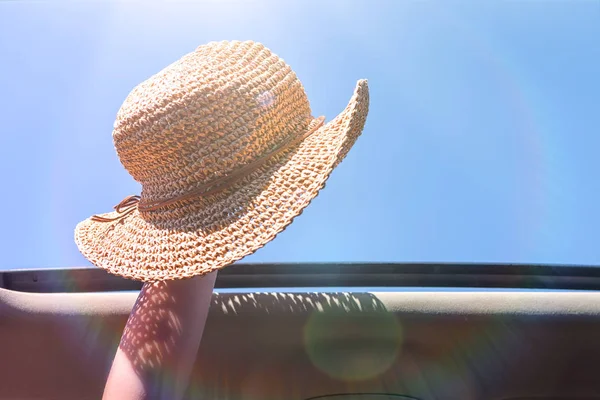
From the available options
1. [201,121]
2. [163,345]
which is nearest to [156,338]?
[163,345]

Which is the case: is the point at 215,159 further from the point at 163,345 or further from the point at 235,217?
the point at 163,345

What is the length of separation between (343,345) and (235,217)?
60cm

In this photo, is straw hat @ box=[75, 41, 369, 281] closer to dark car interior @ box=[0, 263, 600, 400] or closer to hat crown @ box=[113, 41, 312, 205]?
hat crown @ box=[113, 41, 312, 205]

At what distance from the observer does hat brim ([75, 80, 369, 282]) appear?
65 cm

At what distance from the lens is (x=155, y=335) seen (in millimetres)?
701

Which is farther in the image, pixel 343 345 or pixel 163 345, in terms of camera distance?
pixel 343 345

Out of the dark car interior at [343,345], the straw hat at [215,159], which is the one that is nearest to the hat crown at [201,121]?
the straw hat at [215,159]

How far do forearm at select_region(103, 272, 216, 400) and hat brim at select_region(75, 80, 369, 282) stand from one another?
0.06m

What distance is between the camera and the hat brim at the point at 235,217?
0.65 m

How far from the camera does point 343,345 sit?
112 cm

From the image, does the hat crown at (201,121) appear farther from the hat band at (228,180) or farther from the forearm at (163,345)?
the forearm at (163,345)

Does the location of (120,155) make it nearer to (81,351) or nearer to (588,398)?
(81,351)

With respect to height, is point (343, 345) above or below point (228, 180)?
below

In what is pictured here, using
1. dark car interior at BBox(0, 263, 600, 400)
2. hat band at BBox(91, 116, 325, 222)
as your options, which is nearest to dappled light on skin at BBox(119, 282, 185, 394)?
hat band at BBox(91, 116, 325, 222)
